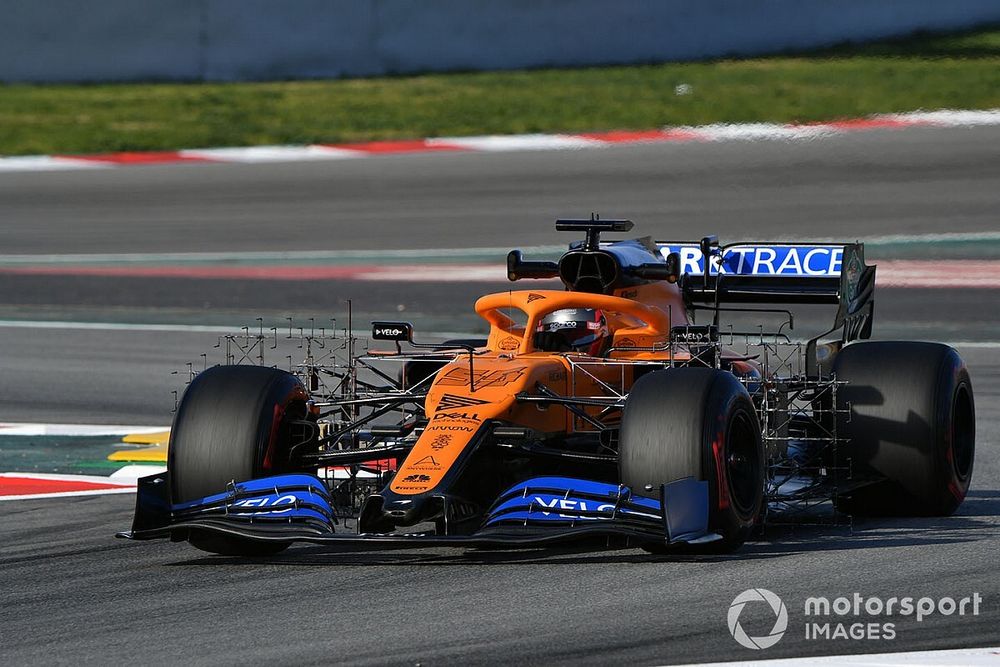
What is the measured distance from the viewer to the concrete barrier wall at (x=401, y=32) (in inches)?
874

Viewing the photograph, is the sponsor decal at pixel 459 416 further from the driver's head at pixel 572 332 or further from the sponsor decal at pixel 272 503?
the driver's head at pixel 572 332

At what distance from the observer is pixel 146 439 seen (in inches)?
472

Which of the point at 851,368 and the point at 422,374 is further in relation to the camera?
the point at 422,374

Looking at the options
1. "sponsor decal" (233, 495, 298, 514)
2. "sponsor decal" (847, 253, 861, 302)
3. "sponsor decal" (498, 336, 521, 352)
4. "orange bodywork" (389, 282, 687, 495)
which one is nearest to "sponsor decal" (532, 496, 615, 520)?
"orange bodywork" (389, 282, 687, 495)

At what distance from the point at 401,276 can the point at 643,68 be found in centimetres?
654

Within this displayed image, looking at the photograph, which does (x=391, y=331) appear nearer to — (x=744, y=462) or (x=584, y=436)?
(x=584, y=436)

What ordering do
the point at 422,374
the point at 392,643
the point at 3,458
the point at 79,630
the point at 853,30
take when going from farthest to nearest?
the point at 853,30, the point at 3,458, the point at 422,374, the point at 79,630, the point at 392,643

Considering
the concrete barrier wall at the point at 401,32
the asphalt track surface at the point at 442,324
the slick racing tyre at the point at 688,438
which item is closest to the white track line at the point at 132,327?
the asphalt track surface at the point at 442,324

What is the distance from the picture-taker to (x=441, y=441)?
7.67 m

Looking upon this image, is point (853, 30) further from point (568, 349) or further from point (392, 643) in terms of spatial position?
point (392, 643)

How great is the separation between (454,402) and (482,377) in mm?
276

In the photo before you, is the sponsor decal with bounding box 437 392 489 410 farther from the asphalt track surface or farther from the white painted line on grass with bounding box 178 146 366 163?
the white painted line on grass with bounding box 178 146 366 163

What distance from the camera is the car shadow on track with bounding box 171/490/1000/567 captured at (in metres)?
7.49

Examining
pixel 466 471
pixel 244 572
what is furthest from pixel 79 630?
pixel 466 471
